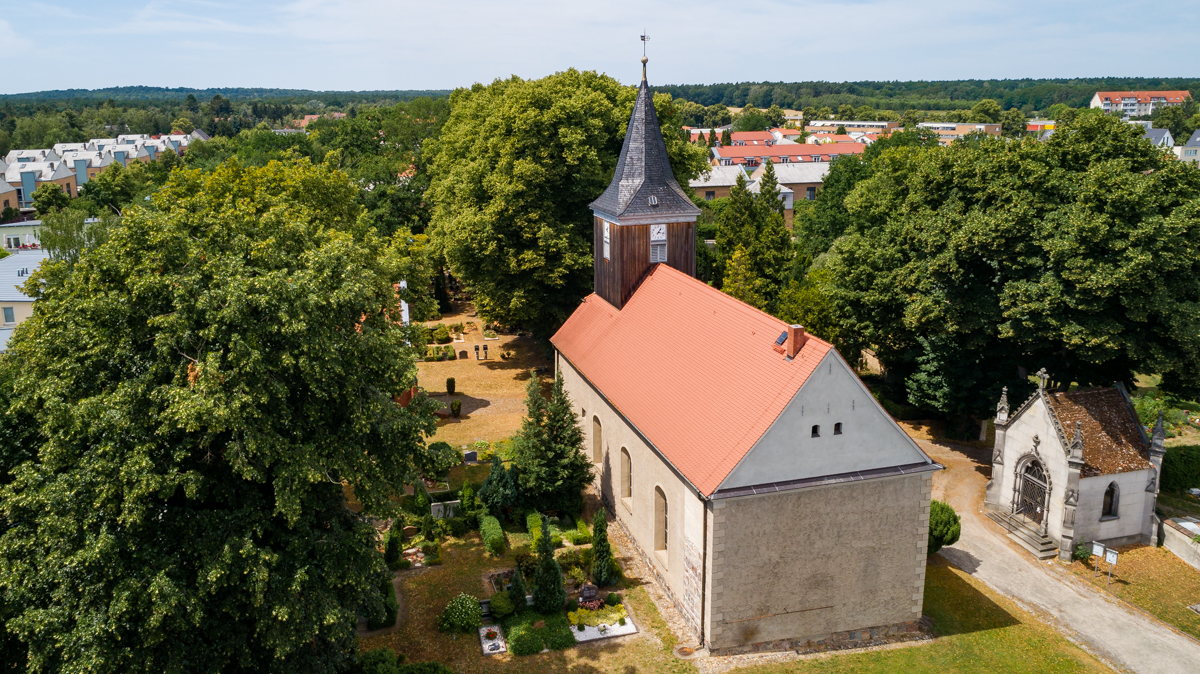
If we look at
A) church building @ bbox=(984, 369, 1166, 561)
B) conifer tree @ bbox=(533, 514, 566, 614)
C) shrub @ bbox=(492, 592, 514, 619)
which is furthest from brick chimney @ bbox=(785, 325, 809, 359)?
church building @ bbox=(984, 369, 1166, 561)

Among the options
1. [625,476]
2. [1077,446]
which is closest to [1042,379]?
[1077,446]

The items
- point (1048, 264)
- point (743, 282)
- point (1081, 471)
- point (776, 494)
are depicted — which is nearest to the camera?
point (776, 494)

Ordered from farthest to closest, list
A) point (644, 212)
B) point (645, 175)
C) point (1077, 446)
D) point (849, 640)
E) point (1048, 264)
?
1. point (645, 175)
2. point (644, 212)
3. point (1048, 264)
4. point (1077, 446)
5. point (849, 640)

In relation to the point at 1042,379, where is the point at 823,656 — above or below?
below

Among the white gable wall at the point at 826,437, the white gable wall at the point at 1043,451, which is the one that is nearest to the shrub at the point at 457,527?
the white gable wall at the point at 826,437

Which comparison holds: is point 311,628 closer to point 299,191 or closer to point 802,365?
point 802,365

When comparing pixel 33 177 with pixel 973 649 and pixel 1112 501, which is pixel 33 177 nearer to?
pixel 973 649

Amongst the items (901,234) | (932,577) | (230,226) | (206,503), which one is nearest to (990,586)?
(932,577)
